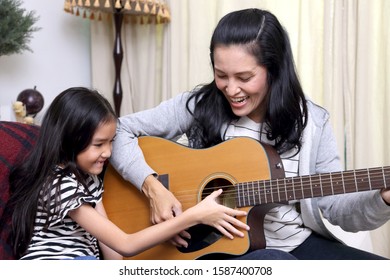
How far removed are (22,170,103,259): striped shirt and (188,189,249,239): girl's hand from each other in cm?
25

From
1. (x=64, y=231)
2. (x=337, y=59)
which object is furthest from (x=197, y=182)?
(x=337, y=59)

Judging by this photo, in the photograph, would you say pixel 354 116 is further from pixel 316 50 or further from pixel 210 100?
pixel 210 100

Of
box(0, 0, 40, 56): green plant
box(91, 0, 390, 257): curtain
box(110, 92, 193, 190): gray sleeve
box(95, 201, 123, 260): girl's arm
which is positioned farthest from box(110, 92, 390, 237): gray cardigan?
box(0, 0, 40, 56): green plant

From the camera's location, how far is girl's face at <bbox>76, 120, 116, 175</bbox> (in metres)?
1.23

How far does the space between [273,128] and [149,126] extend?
358mm

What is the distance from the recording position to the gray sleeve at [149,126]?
1378mm

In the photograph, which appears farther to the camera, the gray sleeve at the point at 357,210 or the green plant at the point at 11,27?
the green plant at the point at 11,27

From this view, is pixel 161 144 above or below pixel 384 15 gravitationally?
below

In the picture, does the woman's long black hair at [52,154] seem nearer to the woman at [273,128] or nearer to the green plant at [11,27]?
the woman at [273,128]

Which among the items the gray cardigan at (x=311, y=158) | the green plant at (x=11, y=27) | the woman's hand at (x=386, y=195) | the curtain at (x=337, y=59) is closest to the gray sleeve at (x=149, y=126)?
the gray cardigan at (x=311, y=158)

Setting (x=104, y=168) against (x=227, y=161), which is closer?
(x=227, y=161)

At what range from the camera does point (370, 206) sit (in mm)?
1131

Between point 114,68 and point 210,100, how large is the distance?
1.37 meters

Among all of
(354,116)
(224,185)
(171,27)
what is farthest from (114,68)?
(224,185)
